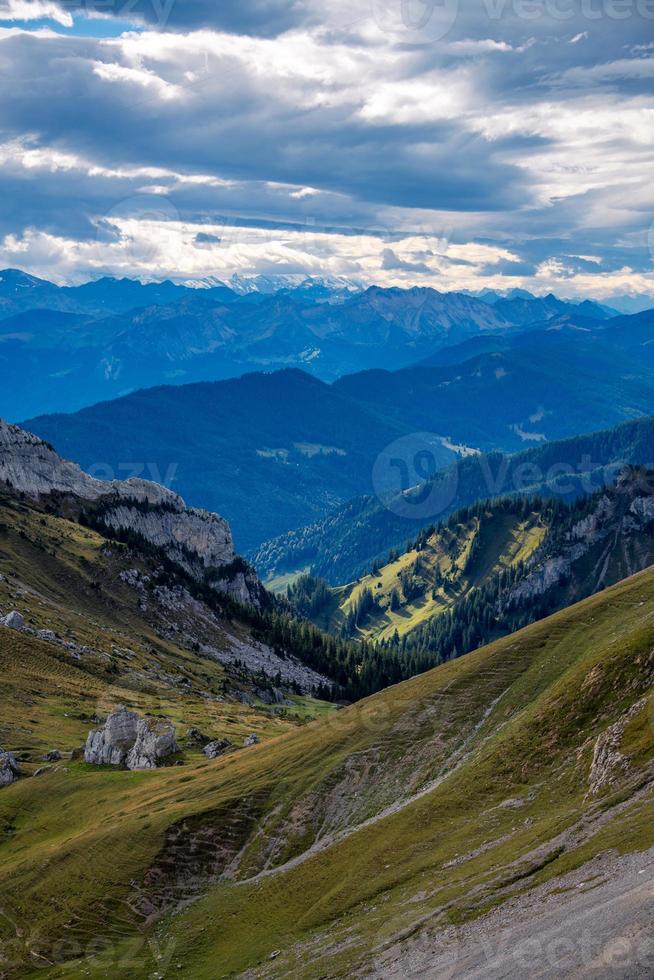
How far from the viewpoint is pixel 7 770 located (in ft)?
399

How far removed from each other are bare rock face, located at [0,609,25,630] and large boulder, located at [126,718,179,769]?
53.4 meters

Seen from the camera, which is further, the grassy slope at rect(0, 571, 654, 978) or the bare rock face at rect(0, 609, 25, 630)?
the bare rock face at rect(0, 609, 25, 630)

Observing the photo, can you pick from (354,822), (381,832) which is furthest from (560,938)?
(354,822)

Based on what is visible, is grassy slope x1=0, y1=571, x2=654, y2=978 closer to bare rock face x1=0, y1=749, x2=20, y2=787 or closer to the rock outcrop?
bare rock face x1=0, y1=749, x2=20, y2=787

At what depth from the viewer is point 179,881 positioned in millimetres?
89312

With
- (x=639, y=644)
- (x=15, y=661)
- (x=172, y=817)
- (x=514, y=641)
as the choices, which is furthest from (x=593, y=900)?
(x=15, y=661)

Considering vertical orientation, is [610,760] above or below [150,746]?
below

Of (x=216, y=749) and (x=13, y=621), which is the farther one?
(x=13, y=621)

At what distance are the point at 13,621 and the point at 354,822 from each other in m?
111

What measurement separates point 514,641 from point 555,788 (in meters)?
40.8

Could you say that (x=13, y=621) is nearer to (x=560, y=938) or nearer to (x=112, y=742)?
(x=112, y=742)

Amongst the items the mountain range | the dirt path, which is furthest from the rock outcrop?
the dirt path

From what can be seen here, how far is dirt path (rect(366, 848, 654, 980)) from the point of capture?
4847cm

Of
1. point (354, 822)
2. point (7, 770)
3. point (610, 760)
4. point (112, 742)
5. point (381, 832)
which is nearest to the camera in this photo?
point (610, 760)
